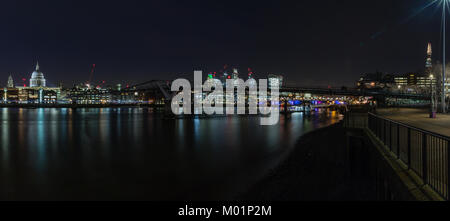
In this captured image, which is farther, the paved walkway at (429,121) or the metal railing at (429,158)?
the paved walkway at (429,121)

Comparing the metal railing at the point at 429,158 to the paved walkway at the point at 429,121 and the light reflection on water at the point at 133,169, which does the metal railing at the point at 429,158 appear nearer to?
the paved walkway at the point at 429,121

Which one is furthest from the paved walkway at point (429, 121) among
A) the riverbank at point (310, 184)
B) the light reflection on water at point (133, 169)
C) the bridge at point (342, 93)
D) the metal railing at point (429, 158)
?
the bridge at point (342, 93)

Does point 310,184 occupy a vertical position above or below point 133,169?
above

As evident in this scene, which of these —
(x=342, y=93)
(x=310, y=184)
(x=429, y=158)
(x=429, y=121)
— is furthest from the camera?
(x=342, y=93)

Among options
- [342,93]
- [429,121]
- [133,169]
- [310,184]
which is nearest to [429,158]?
[310,184]

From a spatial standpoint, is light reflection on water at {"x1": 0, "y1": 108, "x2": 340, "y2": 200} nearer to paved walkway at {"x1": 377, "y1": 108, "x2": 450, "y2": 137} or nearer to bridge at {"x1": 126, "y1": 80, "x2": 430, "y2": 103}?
paved walkway at {"x1": 377, "y1": 108, "x2": 450, "y2": 137}

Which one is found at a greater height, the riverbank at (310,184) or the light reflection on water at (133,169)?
the riverbank at (310,184)

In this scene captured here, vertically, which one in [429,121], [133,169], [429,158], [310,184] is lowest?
[133,169]

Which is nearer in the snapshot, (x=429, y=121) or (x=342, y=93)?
(x=429, y=121)

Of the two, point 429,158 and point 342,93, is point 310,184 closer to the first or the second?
point 429,158

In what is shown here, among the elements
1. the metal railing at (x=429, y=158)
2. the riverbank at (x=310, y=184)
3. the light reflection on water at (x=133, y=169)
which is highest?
the metal railing at (x=429, y=158)

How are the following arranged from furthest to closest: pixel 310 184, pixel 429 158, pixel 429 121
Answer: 1. pixel 429 121
2. pixel 310 184
3. pixel 429 158

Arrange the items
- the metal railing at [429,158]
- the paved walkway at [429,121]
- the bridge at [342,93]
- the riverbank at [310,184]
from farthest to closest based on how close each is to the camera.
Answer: the bridge at [342,93] → the paved walkway at [429,121] → the riverbank at [310,184] → the metal railing at [429,158]
